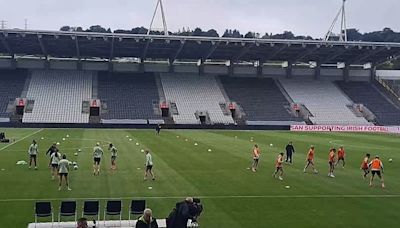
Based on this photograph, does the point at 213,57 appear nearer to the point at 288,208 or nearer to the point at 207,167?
the point at 207,167

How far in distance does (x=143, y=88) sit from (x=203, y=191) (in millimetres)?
61316

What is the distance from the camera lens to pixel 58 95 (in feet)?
258

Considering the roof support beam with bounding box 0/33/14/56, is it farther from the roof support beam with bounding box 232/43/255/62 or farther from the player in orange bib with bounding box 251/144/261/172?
the player in orange bib with bounding box 251/144/261/172

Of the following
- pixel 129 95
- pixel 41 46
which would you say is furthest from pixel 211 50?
pixel 41 46

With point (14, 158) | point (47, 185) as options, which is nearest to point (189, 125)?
point (14, 158)

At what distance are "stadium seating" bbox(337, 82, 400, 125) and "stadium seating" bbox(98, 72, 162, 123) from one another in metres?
32.6

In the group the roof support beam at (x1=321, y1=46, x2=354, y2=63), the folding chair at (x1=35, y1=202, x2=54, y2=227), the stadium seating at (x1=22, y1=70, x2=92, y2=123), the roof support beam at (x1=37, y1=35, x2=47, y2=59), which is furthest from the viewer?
the roof support beam at (x1=321, y1=46, x2=354, y2=63)

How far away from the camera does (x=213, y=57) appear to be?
85.6 m

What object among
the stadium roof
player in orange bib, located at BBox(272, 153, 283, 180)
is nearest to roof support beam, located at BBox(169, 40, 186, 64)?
the stadium roof

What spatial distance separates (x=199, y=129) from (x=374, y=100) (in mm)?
32250

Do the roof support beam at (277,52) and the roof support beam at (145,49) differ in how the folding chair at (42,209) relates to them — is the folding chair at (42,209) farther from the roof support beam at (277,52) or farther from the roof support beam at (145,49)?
the roof support beam at (277,52)

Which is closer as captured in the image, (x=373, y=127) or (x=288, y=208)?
(x=288, y=208)

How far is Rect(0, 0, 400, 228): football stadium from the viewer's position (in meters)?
21.2

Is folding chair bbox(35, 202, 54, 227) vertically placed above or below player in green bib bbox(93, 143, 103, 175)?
below
